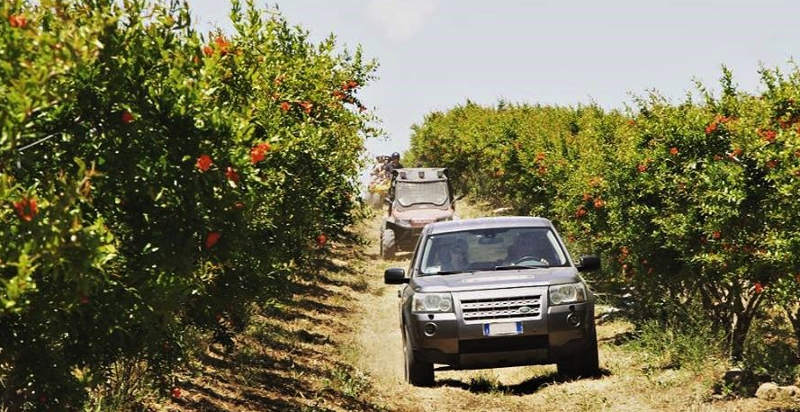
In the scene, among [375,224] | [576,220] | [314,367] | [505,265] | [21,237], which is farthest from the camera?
[375,224]

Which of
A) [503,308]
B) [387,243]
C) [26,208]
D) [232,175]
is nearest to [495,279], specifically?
[503,308]

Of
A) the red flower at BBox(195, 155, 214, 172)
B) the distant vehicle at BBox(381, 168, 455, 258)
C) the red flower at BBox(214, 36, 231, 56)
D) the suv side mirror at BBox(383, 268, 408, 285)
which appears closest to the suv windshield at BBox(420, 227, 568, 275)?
the suv side mirror at BBox(383, 268, 408, 285)

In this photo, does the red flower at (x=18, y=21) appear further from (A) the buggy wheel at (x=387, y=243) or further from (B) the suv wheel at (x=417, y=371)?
(A) the buggy wheel at (x=387, y=243)

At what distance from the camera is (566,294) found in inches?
387

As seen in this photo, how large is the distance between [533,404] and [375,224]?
28157 millimetres

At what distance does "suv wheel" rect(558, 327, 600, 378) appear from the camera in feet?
33.4

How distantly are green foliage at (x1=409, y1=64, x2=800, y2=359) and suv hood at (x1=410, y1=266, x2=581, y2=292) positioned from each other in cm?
155

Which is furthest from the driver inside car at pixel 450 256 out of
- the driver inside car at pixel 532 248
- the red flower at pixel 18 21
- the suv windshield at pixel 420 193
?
the suv windshield at pixel 420 193

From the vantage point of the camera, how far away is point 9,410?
5.79 meters

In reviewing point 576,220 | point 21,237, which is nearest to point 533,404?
point 21,237

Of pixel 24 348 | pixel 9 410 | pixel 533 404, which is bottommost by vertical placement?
pixel 533 404

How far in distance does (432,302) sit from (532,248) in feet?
4.89

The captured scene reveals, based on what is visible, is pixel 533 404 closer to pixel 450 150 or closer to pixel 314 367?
pixel 314 367

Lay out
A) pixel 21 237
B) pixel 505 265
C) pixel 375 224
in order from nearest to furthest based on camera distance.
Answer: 1. pixel 21 237
2. pixel 505 265
3. pixel 375 224
